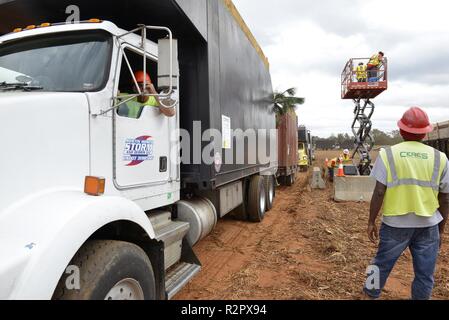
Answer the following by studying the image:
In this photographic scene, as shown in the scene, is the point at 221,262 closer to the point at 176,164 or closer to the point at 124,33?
the point at 176,164

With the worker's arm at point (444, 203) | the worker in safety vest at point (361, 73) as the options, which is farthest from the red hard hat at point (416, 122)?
the worker in safety vest at point (361, 73)

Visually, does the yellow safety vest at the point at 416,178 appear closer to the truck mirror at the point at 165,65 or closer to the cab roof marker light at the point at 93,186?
the truck mirror at the point at 165,65

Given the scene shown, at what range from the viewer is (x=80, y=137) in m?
2.59

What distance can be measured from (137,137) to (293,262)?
313 centimetres

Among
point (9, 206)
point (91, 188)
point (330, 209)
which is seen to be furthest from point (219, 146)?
point (330, 209)

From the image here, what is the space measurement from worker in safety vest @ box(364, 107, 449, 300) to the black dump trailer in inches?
81.5

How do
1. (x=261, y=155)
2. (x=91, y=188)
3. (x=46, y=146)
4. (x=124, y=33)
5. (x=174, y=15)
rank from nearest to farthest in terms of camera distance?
(x=46, y=146) → (x=91, y=188) → (x=124, y=33) → (x=174, y=15) → (x=261, y=155)

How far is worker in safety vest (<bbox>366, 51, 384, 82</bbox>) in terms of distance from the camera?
43.4 ft

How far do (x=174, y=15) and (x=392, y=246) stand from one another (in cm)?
311

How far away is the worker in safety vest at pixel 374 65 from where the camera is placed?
43.4ft

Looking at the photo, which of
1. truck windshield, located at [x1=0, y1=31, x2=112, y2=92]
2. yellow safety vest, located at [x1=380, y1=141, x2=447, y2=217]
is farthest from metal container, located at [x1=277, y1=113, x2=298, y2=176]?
truck windshield, located at [x1=0, y1=31, x2=112, y2=92]

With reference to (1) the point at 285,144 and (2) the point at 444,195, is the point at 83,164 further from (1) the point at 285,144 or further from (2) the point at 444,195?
(1) the point at 285,144

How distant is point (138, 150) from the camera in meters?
3.22

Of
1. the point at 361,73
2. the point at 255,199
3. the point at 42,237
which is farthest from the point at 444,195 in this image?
the point at 361,73
